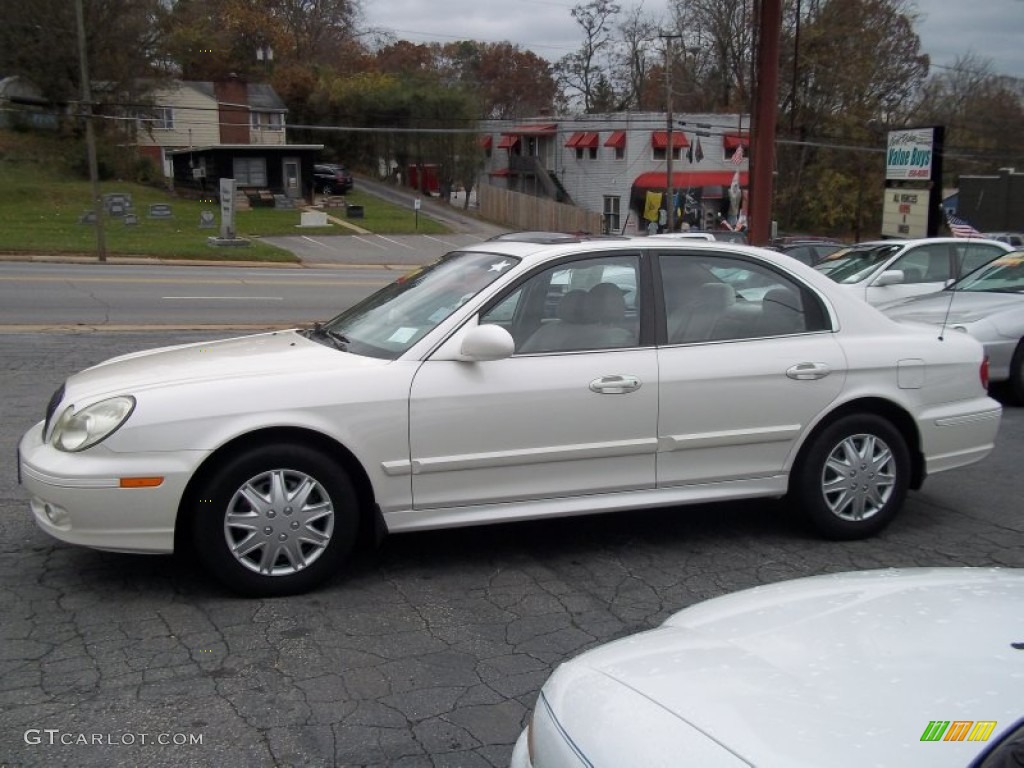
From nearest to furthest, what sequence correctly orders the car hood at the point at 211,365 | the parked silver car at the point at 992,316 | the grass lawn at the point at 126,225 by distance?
the car hood at the point at 211,365, the parked silver car at the point at 992,316, the grass lawn at the point at 126,225

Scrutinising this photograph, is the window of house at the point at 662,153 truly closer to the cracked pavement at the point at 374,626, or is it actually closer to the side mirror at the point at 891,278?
the side mirror at the point at 891,278

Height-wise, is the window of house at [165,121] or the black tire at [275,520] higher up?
the window of house at [165,121]

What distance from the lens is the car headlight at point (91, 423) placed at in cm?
423

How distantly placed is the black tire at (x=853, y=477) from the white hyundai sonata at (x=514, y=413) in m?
0.01

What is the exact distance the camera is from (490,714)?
11.6 feet

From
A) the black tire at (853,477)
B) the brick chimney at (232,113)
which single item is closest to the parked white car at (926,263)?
the black tire at (853,477)

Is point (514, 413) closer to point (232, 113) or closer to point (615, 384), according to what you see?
point (615, 384)

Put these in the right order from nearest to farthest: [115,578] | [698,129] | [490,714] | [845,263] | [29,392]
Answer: [490,714], [115,578], [29,392], [845,263], [698,129]

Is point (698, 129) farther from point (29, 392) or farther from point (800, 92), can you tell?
point (29, 392)

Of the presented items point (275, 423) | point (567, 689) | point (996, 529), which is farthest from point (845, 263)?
point (567, 689)

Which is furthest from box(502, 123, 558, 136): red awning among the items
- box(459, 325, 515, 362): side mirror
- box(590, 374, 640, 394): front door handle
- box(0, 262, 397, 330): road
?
box(459, 325, 515, 362): side mirror

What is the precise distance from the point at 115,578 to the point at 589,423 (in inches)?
94.0

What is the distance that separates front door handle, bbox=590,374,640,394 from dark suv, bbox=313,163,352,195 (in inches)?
2239

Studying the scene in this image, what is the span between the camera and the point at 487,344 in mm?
4527
